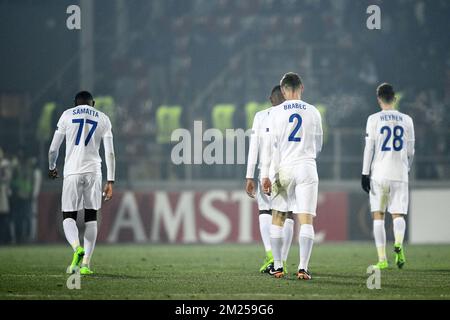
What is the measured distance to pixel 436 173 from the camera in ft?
79.5

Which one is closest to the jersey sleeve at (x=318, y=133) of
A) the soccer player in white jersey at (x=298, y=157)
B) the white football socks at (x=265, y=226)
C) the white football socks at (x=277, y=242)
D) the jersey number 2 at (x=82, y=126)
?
the soccer player in white jersey at (x=298, y=157)

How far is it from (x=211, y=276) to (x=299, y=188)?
1.74 metres

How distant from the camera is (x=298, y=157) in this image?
11.7 meters

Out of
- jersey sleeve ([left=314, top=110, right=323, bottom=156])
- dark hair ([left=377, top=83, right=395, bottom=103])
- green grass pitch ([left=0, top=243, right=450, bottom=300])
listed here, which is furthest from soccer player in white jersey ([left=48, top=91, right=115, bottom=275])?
dark hair ([left=377, top=83, right=395, bottom=103])

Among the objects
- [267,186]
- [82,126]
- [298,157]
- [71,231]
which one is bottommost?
[71,231]

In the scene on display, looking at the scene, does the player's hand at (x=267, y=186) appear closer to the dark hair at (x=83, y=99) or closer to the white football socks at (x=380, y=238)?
the white football socks at (x=380, y=238)

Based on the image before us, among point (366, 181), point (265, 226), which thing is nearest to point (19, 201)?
point (265, 226)

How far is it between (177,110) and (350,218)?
5.90 m

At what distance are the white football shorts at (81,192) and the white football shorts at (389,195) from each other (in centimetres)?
342

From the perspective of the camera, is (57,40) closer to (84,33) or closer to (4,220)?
(84,33)

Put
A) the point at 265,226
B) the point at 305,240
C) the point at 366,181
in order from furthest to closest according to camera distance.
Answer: the point at 265,226 < the point at 366,181 < the point at 305,240

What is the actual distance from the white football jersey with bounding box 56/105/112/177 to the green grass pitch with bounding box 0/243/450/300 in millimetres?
1279

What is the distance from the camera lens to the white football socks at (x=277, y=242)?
39.3ft

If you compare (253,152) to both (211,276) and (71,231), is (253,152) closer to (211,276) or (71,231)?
(211,276)
